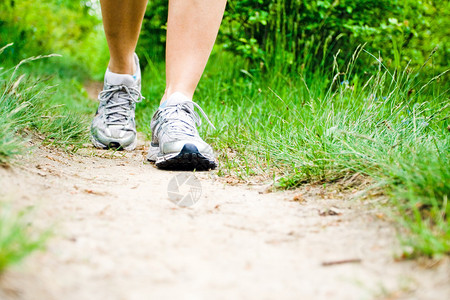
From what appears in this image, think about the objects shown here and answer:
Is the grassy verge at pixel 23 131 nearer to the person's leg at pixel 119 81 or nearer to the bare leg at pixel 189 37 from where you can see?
the person's leg at pixel 119 81

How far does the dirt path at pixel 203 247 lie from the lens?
0.75 m

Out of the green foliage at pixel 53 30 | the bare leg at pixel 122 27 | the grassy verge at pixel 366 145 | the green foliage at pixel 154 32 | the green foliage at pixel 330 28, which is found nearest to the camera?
the grassy verge at pixel 366 145

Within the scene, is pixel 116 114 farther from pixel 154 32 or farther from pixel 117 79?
pixel 154 32

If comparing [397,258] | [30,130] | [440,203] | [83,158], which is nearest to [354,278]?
[397,258]

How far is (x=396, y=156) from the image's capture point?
4.24 feet

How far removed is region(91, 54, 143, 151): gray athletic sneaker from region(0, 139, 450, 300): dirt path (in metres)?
0.84

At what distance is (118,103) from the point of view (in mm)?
2361

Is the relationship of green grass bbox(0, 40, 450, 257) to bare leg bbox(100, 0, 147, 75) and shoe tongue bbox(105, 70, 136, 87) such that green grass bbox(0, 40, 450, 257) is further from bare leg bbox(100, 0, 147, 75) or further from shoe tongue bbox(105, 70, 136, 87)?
bare leg bbox(100, 0, 147, 75)

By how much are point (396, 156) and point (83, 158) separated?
4.46 ft

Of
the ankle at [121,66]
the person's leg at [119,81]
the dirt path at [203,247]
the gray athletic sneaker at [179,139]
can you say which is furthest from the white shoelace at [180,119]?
the ankle at [121,66]

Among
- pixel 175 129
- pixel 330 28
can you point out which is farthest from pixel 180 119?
pixel 330 28

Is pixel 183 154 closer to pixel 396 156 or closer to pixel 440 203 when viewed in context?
pixel 396 156

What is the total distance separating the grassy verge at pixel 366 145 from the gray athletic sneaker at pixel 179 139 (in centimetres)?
15

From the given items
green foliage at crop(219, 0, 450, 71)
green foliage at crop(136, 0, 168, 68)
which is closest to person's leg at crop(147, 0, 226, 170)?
green foliage at crop(219, 0, 450, 71)
